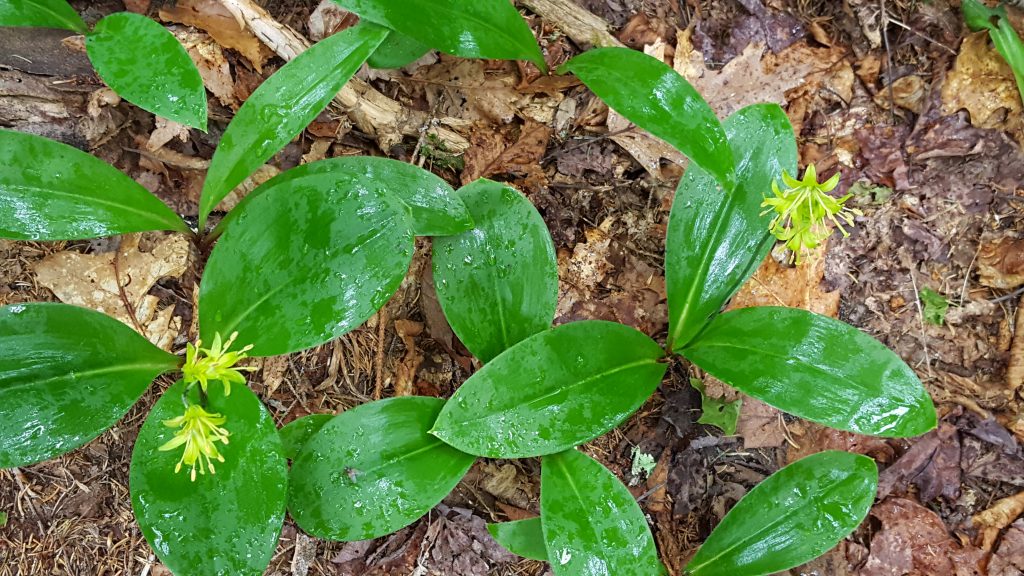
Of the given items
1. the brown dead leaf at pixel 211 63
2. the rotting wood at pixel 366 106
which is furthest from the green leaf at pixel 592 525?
the brown dead leaf at pixel 211 63

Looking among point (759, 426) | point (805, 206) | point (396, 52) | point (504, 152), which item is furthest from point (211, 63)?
point (759, 426)

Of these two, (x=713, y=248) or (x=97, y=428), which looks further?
(x=713, y=248)

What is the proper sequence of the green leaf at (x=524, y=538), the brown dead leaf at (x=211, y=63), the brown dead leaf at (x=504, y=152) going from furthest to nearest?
the brown dead leaf at (x=504, y=152) → the brown dead leaf at (x=211, y=63) → the green leaf at (x=524, y=538)

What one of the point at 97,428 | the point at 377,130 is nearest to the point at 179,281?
the point at 97,428

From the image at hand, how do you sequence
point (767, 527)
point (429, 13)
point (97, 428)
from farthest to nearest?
point (767, 527)
point (429, 13)
point (97, 428)

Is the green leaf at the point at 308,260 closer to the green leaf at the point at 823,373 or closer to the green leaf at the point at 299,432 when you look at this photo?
the green leaf at the point at 299,432

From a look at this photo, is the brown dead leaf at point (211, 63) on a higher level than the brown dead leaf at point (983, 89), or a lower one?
lower

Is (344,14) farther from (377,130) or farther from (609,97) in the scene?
(609,97)

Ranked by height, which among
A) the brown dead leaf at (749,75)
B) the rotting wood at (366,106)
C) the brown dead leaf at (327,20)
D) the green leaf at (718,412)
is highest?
the brown dead leaf at (749,75)
